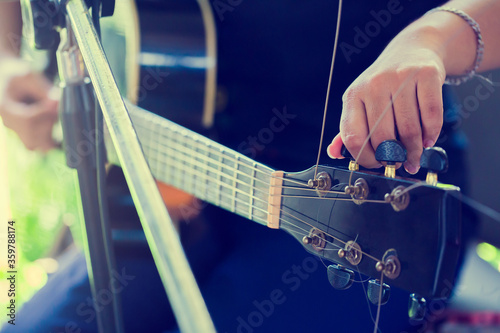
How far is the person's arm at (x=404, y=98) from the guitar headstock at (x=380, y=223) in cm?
3

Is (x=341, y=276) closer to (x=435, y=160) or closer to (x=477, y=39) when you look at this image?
(x=435, y=160)

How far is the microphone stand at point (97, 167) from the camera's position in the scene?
187 mm

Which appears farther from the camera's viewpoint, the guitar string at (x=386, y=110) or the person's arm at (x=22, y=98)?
the person's arm at (x=22, y=98)

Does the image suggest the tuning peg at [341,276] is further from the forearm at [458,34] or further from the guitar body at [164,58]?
the guitar body at [164,58]

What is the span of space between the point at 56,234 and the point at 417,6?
1305mm

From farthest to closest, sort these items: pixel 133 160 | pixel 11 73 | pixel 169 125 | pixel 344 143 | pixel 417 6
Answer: pixel 11 73 → pixel 169 125 → pixel 417 6 → pixel 344 143 → pixel 133 160

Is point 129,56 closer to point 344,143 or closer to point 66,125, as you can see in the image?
point 66,125

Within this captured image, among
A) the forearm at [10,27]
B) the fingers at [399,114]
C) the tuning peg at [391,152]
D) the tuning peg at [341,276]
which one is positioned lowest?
the tuning peg at [341,276]

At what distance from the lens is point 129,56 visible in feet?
3.11

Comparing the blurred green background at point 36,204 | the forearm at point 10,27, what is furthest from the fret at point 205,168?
the blurred green background at point 36,204

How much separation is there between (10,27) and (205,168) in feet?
2.64

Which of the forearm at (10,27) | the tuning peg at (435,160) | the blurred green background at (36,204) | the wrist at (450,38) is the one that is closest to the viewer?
the tuning peg at (435,160)

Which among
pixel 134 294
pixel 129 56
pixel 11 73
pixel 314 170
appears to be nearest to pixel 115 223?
pixel 134 294

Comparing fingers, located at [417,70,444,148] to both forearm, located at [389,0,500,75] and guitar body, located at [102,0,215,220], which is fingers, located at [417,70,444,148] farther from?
guitar body, located at [102,0,215,220]
